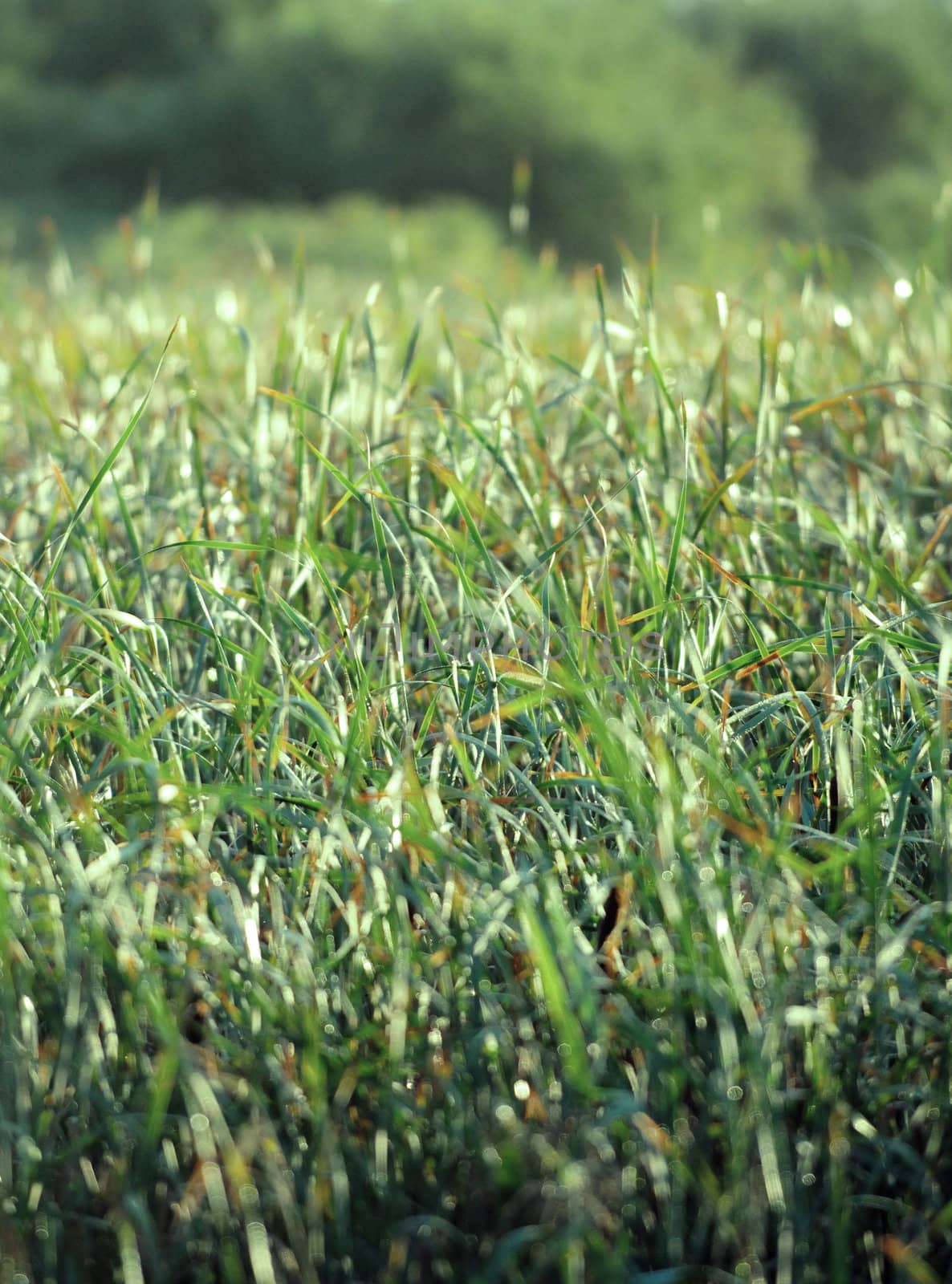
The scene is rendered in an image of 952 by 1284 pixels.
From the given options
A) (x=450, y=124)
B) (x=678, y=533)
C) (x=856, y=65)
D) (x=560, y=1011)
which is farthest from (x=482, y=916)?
(x=856, y=65)

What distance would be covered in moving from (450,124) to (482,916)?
16638mm

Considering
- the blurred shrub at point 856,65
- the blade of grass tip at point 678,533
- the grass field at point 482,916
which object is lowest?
the grass field at point 482,916

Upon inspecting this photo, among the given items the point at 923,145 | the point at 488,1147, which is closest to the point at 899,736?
the point at 488,1147

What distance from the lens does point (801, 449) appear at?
1674mm

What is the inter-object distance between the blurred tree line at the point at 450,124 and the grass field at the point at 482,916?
45.7ft

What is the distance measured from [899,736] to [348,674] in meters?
0.54

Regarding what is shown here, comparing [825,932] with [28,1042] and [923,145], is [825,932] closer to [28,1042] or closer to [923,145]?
[28,1042]

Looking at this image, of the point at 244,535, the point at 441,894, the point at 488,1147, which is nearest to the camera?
the point at 488,1147

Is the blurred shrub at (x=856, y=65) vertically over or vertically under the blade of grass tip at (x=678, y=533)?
over

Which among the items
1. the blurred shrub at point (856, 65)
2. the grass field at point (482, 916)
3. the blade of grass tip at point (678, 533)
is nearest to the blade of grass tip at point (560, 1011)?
A: the grass field at point (482, 916)

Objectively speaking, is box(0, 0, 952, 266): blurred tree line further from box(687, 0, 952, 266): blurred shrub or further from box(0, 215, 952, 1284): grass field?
box(0, 215, 952, 1284): grass field

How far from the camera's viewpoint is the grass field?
2.62 feet

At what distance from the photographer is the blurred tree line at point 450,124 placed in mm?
15820

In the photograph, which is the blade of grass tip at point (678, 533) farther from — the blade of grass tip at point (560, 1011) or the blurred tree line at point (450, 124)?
the blurred tree line at point (450, 124)
